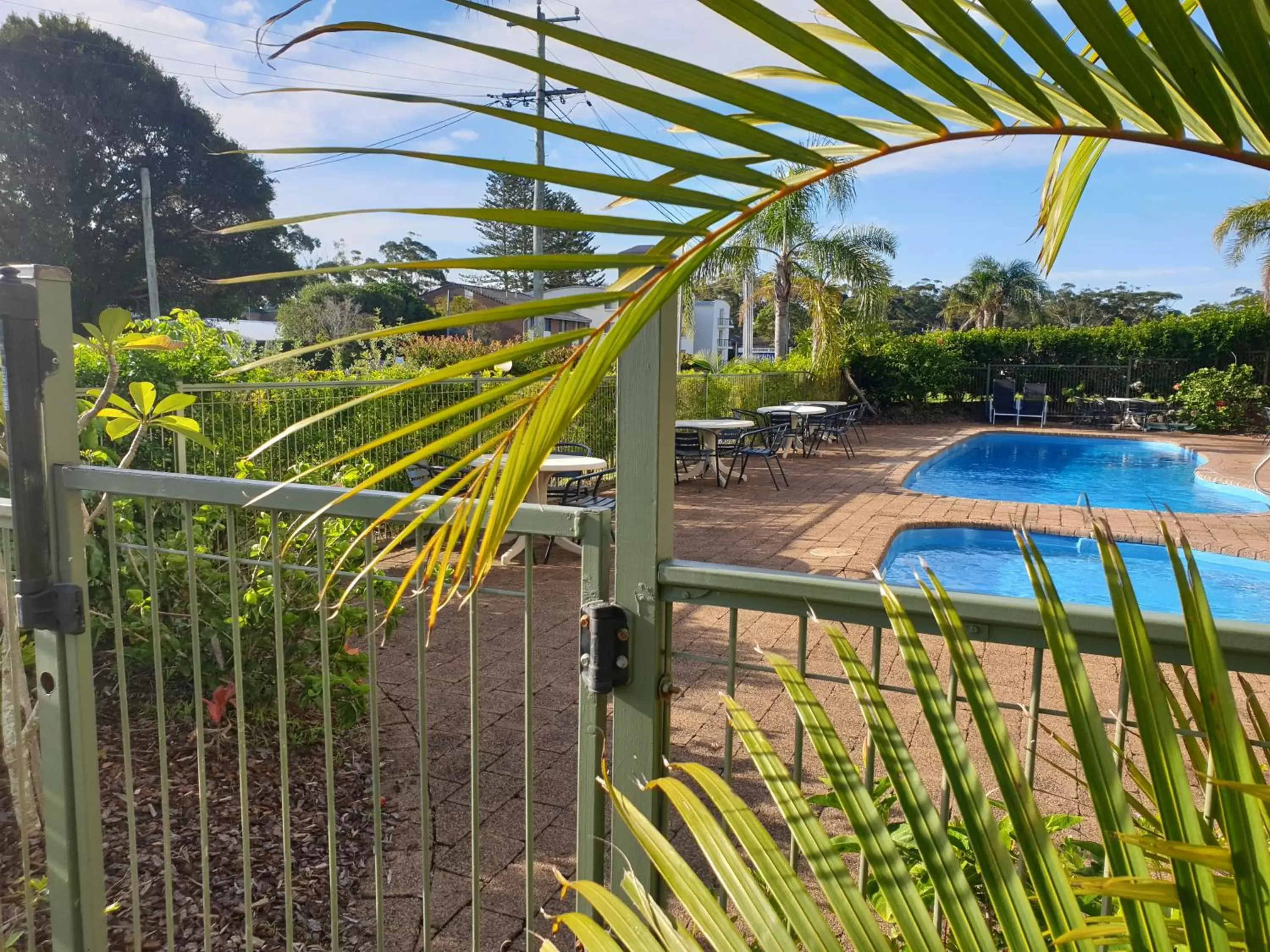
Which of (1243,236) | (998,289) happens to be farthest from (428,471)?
(998,289)

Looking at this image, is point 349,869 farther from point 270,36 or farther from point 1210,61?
point 1210,61

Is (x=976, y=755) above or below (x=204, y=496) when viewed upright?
below

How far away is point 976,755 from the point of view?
3.19 metres

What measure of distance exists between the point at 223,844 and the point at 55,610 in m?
1.28

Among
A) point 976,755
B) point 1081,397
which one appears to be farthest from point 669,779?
point 1081,397

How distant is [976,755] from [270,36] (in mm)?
3321

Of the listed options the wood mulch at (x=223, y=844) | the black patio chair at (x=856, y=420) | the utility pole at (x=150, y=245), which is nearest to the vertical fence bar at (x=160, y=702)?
the wood mulch at (x=223, y=844)

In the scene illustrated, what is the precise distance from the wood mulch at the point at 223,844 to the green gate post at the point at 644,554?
99 centimetres

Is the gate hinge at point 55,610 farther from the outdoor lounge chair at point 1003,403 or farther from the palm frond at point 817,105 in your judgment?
the outdoor lounge chair at point 1003,403

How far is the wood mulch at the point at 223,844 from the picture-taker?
232 centimetres

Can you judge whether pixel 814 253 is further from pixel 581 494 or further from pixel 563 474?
pixel 581 494

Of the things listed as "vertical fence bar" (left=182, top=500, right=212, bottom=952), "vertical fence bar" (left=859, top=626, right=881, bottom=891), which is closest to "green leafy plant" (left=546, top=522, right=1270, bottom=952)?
"vertical fence bar" (left=859, top=626, right=881, bottom=891)

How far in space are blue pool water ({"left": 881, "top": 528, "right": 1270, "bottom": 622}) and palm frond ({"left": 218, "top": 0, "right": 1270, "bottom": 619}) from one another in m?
6.79

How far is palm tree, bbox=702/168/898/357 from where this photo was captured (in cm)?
1750
